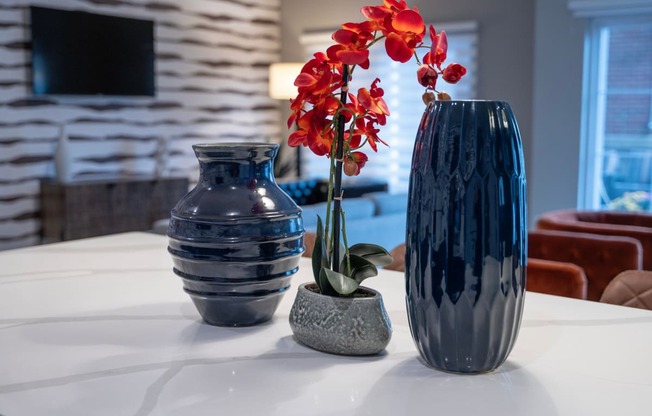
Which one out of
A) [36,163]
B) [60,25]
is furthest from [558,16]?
[36,163]

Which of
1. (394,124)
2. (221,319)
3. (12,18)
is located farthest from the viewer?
(394,124)

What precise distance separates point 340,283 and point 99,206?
4519 mm

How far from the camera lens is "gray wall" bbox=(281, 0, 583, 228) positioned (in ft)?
17.1

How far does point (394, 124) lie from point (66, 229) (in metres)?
2.95

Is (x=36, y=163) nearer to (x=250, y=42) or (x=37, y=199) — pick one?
(x=37, y=199)

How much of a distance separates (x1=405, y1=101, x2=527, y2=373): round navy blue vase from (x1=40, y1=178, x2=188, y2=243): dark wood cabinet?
452 cm

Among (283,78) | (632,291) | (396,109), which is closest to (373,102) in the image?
(632,291)

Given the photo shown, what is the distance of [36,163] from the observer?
17.0 feet

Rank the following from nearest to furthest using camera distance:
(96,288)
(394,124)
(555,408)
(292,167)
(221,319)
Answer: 1. (555,408)
2. (221,319)
3. (96,288)
4. (394,124)
5. (292,167)

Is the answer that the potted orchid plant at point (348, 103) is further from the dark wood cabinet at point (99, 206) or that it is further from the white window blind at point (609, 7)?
the white window blind at point (609, 7)

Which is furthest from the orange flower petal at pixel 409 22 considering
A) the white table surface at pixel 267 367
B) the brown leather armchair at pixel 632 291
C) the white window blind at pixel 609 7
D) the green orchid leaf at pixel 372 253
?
the white window blind at pixel 609 7

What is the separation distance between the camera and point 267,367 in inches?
34.2

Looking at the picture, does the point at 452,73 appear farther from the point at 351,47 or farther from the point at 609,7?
the point at 609,7

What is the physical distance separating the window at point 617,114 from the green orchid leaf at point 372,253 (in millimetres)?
4646
